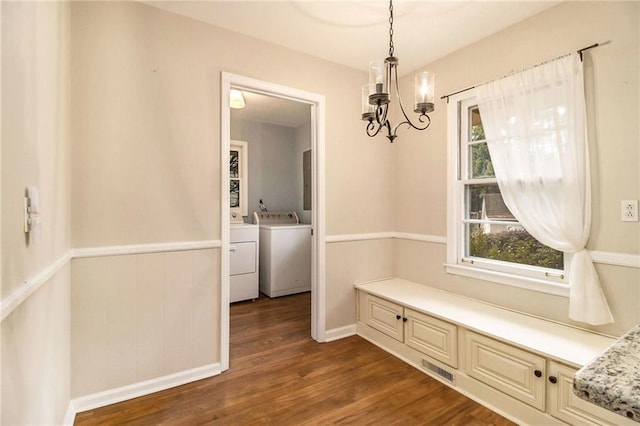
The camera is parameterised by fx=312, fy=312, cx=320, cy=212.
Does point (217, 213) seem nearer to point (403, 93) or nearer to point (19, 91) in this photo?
point (19, 91)

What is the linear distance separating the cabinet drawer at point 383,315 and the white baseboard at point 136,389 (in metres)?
1.32

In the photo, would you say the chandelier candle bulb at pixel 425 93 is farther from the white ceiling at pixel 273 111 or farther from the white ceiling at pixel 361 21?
the white ceiling at pixel 273 111

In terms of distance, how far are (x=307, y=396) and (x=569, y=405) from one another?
1422mm

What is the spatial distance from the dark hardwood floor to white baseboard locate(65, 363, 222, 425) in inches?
1.6

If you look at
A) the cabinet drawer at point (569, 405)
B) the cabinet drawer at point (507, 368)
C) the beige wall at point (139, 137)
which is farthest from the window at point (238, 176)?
the cabinet drawer at point (569, 405)

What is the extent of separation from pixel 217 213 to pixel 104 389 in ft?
4.16

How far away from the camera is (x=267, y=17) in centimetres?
218

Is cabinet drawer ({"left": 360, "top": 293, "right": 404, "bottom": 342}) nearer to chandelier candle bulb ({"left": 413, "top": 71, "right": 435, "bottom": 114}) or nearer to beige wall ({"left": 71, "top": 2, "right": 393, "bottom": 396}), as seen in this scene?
beige wall ({"left": 71, "top": 2, "right": 393, "bottom": 396})

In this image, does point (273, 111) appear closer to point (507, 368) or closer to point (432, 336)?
point (432, 336)

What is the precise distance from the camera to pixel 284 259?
4.14 meters

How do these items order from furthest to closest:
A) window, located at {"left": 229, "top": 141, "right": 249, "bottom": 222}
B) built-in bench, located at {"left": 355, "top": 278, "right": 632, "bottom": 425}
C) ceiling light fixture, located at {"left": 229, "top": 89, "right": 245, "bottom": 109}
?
window, located at {"left": 229, "top": 141, "right": 249, "bottom": 222}, ceiling light fixture, located at {"left": 229, "top": 89, "right": 245, "bottom": 109}, built-in bench, located at {"left": 355, "top": 278, "right": 632, "bottom": 425}

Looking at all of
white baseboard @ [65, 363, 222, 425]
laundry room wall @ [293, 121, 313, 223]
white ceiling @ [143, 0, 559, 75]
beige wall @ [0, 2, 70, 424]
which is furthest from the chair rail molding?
laundry room wall @ [293, 121, 313, 223]

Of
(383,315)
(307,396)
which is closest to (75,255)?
(307,396)

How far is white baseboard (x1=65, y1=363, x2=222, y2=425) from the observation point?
183cm
